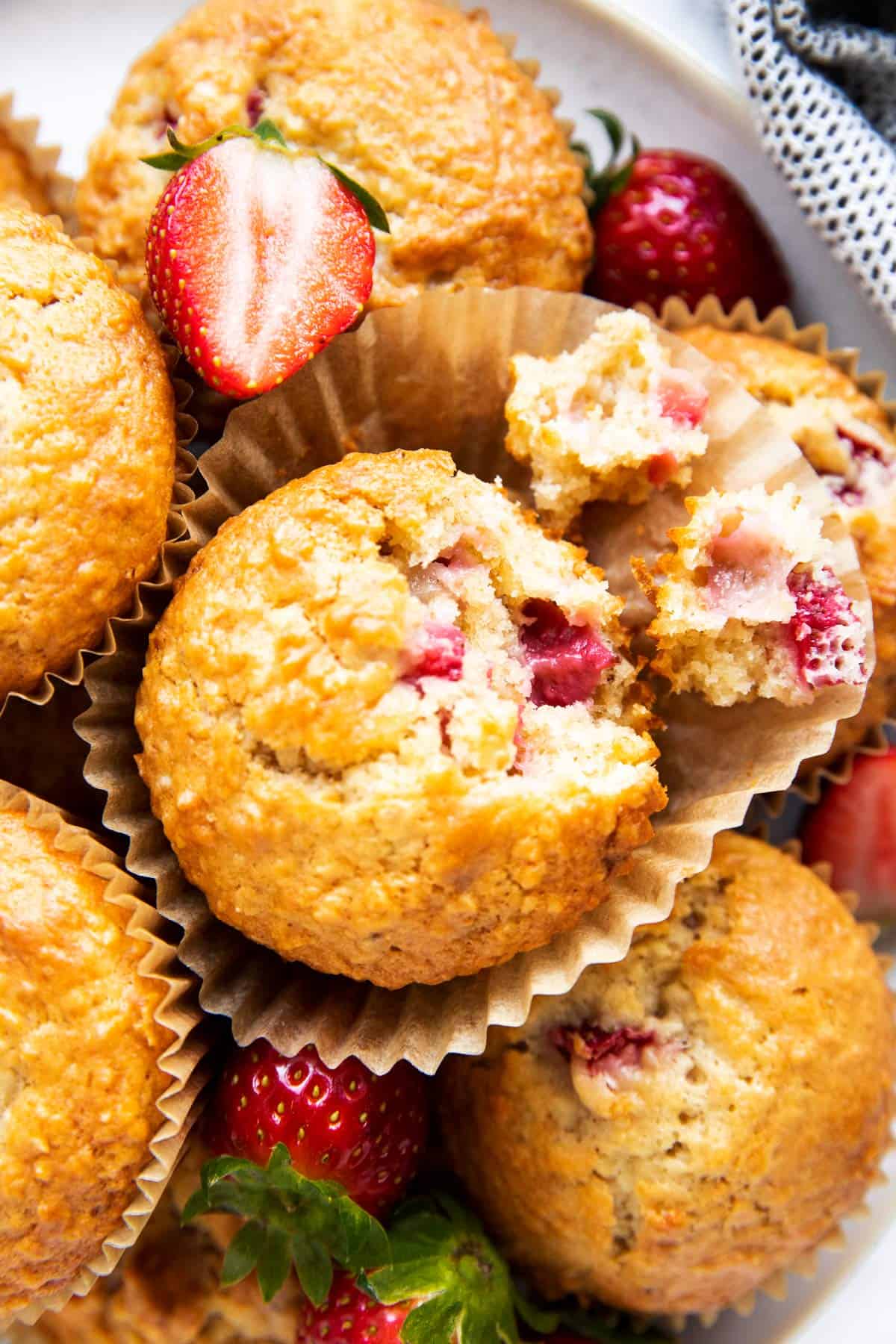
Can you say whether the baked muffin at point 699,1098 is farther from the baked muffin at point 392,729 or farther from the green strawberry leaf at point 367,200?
the green strawberry leaf at point 367,200

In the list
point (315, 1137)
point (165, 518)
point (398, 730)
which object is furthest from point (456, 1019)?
point (165, 518)

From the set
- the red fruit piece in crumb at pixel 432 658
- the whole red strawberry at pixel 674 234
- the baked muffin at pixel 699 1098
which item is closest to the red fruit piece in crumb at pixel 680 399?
the whole red strawberry at pixel 674 234

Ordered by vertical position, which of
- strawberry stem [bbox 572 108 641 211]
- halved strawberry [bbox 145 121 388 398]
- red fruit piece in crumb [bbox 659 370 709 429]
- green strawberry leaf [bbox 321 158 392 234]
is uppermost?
strawberry stem [bbox 572 108 641 211]

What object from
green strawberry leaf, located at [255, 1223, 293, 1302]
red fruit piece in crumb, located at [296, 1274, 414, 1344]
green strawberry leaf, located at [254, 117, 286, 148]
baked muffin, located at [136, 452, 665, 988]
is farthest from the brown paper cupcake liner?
red fruit piece in crumb, located at [296, 1274, 414, 1344]

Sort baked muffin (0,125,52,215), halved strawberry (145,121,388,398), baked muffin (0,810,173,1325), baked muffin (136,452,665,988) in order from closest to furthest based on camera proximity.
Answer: baked muffin (136,452,665,988) → baked muffin (0,810,173,1325) → halved strawberry (145,121,388,398) → baked muffin (0,125,52,215)

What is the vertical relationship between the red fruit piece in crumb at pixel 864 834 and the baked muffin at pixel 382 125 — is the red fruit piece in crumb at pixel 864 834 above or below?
below

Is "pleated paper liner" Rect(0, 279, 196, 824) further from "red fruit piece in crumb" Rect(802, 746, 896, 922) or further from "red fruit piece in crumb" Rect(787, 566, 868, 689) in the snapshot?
"red fruit piece in crumb" Rect(802, 746, 896, 922)
